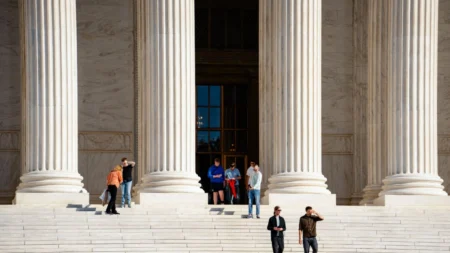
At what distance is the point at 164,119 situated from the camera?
72.4m

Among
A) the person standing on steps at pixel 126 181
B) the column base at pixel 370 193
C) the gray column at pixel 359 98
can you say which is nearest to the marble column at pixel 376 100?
the column base at pixel 370 193

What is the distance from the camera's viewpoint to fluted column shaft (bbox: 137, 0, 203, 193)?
72312 mm

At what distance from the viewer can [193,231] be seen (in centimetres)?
6500

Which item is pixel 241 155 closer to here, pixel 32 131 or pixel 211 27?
pixel 211 27

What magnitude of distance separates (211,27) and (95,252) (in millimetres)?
31507

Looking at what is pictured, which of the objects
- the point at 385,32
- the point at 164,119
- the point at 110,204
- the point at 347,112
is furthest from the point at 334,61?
the point at 110,204

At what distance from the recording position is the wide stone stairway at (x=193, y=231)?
62312 mm

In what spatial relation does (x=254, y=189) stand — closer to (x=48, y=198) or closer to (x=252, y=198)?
(x=252, y=198)

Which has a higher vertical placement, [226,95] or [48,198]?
[226,95]

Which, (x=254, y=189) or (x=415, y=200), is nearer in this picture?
(x=254, y=189)

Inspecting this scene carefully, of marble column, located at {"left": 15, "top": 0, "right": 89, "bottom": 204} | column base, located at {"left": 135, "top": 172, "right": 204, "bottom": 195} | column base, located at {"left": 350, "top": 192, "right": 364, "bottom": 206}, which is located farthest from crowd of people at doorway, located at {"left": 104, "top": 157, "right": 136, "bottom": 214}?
column base, located at {"left": 350, "top": 192, "right": 364, "bottom": 206}

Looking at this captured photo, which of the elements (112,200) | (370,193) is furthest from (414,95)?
(112,200)

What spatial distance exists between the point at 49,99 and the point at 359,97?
80.4 ft

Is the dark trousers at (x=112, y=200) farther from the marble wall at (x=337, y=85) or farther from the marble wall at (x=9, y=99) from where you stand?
the marble wall at (x=337, y=85)
